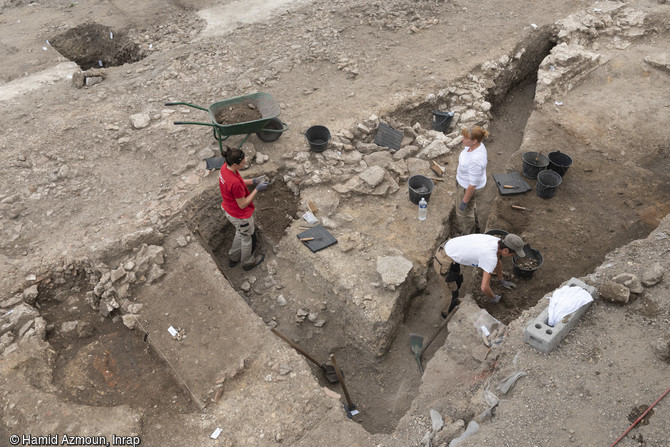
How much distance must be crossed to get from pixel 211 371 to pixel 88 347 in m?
1.59

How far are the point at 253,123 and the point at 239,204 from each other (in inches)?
59.4

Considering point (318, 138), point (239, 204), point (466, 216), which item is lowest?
point (466, 216)

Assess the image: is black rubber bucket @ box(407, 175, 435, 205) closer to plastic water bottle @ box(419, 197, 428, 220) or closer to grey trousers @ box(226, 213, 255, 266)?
plastic water bottle @ box(419, 197, 428, 220)

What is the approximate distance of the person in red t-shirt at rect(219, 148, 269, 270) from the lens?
224 inches

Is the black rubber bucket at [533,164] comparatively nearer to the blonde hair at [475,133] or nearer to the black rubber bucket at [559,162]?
the black rubber bucket at [559,162]

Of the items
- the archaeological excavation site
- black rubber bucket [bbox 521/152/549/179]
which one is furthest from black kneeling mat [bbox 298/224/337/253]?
black rubber bucket [bbox 521/152/549/179]

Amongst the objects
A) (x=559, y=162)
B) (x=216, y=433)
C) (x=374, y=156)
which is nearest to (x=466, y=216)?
(x=374, y=156)

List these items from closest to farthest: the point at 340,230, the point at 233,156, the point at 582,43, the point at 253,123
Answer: the point at 233,156
the point at 340,230
the point at 253,123
the point at 582,43

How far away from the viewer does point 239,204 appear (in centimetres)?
591

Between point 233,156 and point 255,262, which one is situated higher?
point 233,156

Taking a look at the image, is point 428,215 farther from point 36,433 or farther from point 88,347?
point 36,433

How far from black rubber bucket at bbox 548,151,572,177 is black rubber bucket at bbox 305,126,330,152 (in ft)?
11.7

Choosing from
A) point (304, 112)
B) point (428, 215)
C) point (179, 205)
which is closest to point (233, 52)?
point (304, 112)

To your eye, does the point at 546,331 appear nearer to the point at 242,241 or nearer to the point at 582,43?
the point at 242,241
